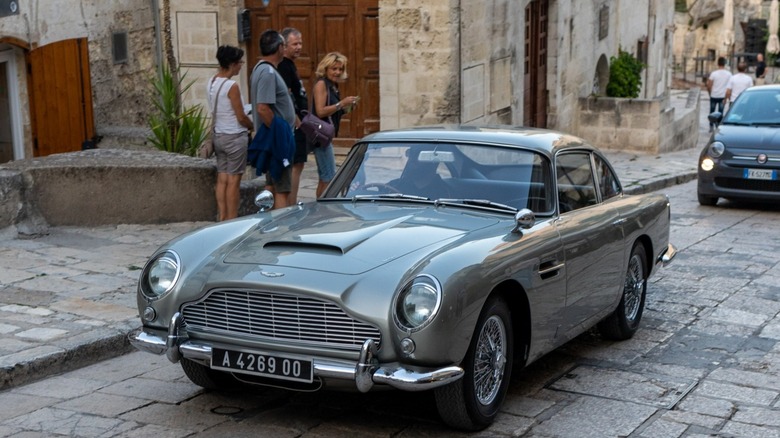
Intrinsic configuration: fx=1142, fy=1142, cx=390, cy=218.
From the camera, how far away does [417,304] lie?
532 centimetres

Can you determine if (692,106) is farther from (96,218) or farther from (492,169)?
(492,169)

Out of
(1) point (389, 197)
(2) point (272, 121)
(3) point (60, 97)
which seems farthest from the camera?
(3) point (60, 97)

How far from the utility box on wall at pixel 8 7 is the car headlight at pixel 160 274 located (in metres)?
7.63

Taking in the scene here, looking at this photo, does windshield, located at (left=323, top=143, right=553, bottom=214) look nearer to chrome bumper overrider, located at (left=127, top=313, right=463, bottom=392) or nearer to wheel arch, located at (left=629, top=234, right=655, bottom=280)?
wheel arch, located at (left=629, top=234, right=655, bottom=280)

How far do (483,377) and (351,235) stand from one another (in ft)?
3.28

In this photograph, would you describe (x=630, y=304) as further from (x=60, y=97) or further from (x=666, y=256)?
(x=60, y=97)

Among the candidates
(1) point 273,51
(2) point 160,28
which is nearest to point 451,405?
(1) point 273,51

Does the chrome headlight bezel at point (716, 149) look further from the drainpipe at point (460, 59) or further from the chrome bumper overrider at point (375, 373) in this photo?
the chrome bumper overrider at point (375, 373)

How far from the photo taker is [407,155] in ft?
22.8

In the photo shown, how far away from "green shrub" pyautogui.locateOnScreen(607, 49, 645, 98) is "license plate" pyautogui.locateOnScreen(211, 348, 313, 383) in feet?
62.1

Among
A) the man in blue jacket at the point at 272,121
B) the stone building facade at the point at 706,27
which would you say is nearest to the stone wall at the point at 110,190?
the man in blue jacket at the point at 272,121

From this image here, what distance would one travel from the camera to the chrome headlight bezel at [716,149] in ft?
45.9

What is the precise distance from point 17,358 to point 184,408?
3.86 feet

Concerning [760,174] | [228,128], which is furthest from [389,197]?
[760,174]
